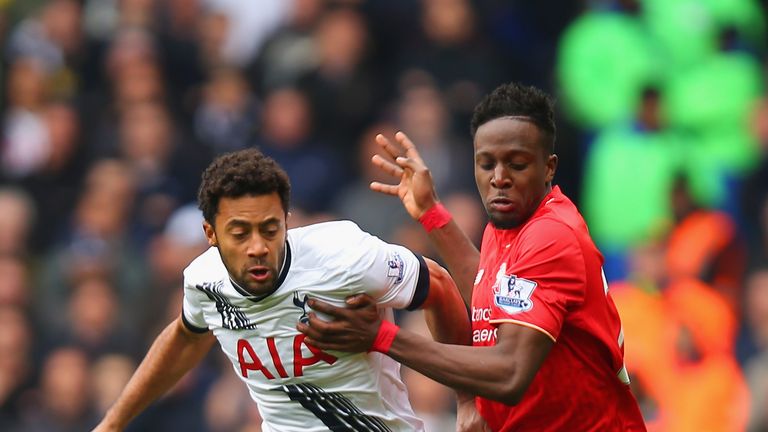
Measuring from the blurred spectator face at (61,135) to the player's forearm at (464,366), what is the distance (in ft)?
24.7

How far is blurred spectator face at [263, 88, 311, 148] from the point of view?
36.4ft

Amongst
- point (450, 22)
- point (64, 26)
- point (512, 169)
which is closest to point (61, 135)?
point (64, 26)

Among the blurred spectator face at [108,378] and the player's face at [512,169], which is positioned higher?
the player's face at [512,169]

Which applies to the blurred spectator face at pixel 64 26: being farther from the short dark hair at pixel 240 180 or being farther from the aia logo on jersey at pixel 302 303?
the aia logo on jersey at pixel 302 303

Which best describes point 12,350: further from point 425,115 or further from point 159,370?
point 159,370

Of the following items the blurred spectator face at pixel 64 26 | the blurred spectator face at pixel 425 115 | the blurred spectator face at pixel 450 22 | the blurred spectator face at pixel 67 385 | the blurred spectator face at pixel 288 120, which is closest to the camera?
the blurred spectator face at pixel 425 115

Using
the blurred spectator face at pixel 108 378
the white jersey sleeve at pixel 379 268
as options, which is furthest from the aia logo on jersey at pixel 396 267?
the blurred spectator face at pixel 108 378

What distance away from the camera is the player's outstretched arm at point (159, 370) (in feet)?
19.3

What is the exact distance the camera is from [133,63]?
39.9 ft

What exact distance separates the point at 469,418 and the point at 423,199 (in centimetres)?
90

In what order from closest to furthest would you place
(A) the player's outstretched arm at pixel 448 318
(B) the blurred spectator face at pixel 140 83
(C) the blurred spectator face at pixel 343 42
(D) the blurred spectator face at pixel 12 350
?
(A) the player's outstretched arm at pixel 448 318 < (D) the blurred spectator face at pixel 12 350 < (C) the blurred spectator face at pixel 343 42 < (B) the blurred spectator face at pixel 140 83

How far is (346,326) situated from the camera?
16.9 feet

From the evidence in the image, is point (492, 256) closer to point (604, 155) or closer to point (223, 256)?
point (223, 256)

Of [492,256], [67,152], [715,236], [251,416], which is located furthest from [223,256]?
[67,152]
